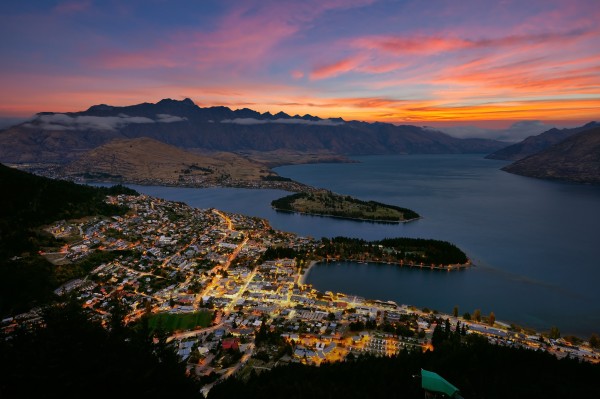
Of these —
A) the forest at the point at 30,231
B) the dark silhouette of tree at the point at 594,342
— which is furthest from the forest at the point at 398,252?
the forest at the point at 30,231

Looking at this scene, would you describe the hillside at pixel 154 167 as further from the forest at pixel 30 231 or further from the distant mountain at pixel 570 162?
the distant mountain at pixel 570 162

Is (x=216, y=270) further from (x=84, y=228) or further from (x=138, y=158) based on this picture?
(x=138, y=158)

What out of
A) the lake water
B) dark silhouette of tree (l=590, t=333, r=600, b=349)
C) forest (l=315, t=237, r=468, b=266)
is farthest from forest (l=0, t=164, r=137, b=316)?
dark silhouette of tree (l=590, t=333, r=600, b=349)

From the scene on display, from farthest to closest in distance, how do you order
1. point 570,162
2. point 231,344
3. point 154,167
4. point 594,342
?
point 570,162, point 154,167, point 594,342, point 231,344

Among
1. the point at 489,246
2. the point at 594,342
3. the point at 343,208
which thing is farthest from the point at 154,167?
the point at 594,342

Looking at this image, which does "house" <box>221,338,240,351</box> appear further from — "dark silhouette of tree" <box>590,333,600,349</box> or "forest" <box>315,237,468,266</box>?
"dark silhouette of tree" <box>590,333,600,349</box>

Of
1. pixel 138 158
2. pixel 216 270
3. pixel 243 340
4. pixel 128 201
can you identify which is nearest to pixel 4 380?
pixel 243 340

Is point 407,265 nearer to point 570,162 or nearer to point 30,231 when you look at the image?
point 30,231
